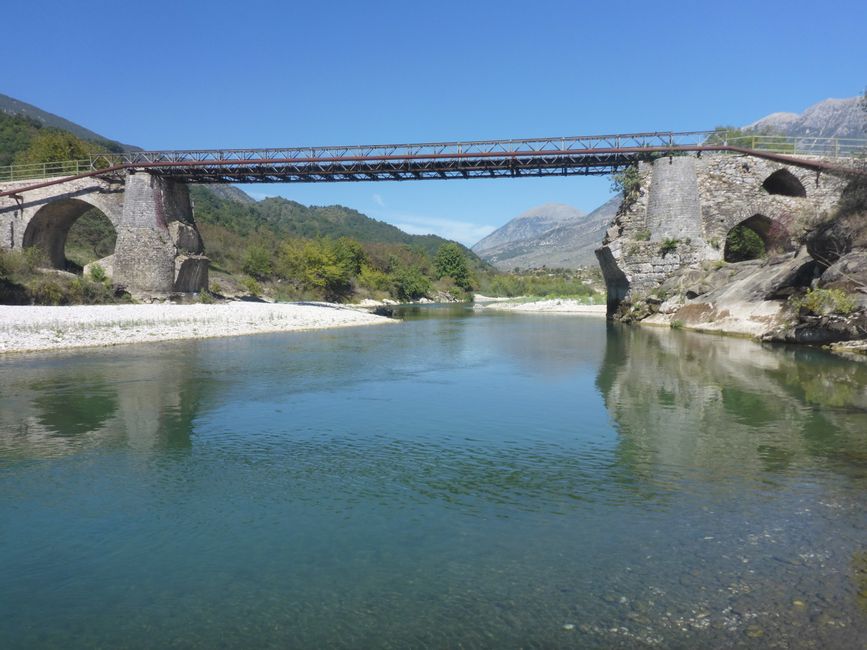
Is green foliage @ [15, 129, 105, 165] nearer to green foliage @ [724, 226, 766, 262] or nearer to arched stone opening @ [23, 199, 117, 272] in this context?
arched stone opening @ [23, 199, 117, 272]

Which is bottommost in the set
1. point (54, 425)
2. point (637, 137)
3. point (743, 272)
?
Answer: point (54, 425)

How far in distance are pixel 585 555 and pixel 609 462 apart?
3.41 meters

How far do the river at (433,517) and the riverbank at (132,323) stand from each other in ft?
31.0

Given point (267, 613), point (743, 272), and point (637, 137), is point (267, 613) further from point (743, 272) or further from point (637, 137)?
point (637, 137)

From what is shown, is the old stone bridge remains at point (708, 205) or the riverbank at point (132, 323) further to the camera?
the old stone bridge remains at point (708, 205)

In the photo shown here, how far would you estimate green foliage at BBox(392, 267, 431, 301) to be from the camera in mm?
104375

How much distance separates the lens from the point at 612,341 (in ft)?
93.8

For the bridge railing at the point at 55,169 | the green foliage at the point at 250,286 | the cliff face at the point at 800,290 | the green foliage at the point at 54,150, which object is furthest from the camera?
the green foliage at the point at 250,286

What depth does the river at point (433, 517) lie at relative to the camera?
4.61 meters

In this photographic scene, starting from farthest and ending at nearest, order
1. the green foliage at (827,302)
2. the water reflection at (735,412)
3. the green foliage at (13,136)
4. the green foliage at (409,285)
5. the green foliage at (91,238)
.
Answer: the green foliage at (409,285), the green foliage at (13,136), the green foliage at (91,238), the green foliage at (827,302), the water reflection at (735,412)

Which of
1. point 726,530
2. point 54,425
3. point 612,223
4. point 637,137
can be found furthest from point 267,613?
point 612,223

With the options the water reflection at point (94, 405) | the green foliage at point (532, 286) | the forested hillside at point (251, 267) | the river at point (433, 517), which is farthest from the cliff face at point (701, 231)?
the green foliage at point (532, 286)

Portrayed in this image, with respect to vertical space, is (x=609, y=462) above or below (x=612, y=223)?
below

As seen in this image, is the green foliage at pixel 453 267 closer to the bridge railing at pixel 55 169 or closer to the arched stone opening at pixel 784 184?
the bridge railing at pixel 55 169
